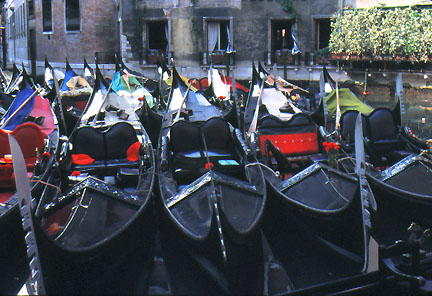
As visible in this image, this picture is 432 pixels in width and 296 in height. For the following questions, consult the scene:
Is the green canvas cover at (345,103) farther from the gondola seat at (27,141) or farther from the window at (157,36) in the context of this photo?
the window at (157,36)

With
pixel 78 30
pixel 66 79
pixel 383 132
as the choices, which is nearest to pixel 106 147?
pixel 383 132

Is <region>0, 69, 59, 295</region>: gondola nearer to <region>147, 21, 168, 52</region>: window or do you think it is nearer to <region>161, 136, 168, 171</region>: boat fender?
<region>161, 136, 168, 171</region>: boat fender

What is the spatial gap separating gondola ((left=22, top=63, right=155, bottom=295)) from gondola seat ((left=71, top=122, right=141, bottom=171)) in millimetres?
43

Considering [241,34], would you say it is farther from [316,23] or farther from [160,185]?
[160,185]

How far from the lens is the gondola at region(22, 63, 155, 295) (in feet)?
10.1

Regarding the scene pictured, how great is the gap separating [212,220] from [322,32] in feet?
35.1

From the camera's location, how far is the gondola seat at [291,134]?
17.2 ft

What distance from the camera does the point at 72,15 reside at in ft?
49.7

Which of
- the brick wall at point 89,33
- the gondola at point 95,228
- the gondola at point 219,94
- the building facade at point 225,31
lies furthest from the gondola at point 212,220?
A: the brick wall at point 89,33

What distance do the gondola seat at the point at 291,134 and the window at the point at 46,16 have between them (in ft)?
39.0

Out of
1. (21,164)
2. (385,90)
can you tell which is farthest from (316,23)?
(21,164)

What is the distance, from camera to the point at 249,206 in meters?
3.63

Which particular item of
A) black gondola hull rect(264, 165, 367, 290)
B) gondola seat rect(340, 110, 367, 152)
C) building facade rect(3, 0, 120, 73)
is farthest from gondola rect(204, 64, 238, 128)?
building facade rect(3, 0, 120, 73)

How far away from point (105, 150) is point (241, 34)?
29.6 feet
